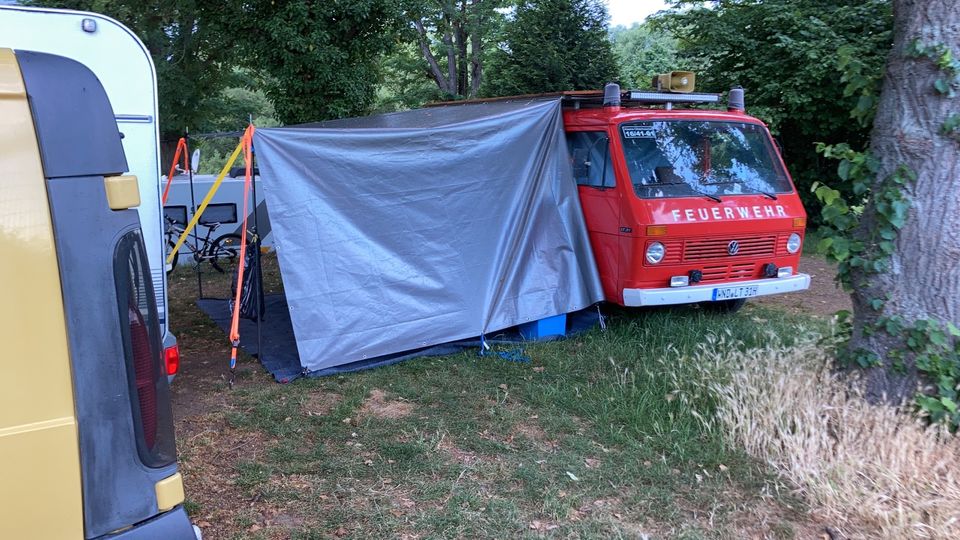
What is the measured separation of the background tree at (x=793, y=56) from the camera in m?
11.7

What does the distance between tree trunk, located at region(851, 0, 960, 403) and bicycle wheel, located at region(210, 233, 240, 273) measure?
8.32 metres

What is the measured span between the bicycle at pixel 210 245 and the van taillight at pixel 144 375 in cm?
836

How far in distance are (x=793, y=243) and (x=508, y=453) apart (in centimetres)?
397

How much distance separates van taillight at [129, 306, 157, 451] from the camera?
1947 mm

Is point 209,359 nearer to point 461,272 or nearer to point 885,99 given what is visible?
point 461,272

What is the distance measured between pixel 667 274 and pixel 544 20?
8.29 m

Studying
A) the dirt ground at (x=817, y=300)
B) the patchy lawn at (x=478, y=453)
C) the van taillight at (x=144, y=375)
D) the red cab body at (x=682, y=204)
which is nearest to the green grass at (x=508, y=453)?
the patchy lawn at (x=478, y=453)

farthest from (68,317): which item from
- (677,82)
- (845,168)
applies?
(677,82)

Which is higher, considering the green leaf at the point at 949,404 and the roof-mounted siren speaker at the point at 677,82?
the roof-mounted siren speaker at the point at 677,82

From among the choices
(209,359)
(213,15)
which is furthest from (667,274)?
(213,15)

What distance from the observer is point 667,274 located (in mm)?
6398

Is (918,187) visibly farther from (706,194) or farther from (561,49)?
(561,49)

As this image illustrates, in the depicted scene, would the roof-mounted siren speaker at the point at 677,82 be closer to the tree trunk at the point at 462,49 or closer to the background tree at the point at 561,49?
the background tree at the point at 561,49

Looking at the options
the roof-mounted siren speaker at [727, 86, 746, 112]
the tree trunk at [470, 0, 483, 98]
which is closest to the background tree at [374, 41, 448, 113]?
the tree trunk at [470, 0, 483, 98]
